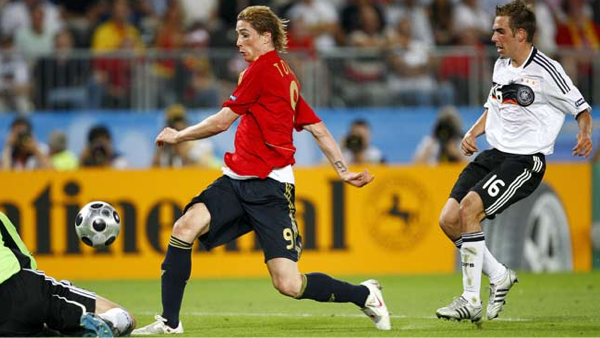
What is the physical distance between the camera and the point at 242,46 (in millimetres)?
8531

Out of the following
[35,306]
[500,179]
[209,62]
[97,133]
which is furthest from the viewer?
[209,62]

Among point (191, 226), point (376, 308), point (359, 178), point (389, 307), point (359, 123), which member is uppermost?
point (359, 123)

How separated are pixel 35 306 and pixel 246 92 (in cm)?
206

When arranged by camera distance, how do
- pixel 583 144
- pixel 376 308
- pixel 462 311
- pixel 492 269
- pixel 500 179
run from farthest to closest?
pixel 492 269
pixel 500 179
pixel 583 144
pixel 462 311
pixel 376 308

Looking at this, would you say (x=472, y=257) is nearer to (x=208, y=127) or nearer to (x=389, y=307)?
(x=389, y=307)

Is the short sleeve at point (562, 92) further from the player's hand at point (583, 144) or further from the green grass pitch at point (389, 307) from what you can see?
the green grass pitch at point (389, 307)

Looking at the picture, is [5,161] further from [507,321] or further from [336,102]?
[507,321]

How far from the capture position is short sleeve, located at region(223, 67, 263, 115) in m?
8.43

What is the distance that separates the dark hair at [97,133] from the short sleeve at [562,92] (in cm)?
817

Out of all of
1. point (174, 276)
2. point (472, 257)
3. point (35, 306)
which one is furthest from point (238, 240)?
point (35, 306)

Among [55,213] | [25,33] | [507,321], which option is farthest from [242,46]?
[25,33]

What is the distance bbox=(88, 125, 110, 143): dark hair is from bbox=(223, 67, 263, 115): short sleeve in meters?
7.81

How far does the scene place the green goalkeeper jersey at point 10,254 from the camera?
7.80m

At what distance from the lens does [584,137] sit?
29.5ft
